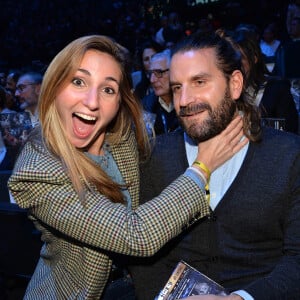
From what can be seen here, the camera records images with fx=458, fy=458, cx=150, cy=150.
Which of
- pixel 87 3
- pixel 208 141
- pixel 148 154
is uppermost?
pixel 87 3

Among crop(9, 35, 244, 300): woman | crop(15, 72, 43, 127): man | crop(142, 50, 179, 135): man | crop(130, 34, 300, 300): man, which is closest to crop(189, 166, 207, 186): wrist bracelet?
crop(9, 35, 244, 300): woman

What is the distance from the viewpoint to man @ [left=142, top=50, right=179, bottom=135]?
390 cm

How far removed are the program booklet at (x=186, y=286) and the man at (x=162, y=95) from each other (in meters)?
2.31

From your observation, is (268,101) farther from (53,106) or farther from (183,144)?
(53,106)

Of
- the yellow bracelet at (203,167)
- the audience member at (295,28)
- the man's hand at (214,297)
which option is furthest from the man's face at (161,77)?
the audience member at (295,28)

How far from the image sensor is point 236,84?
1865 millimetres

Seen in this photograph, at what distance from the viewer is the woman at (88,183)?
153 centimetres

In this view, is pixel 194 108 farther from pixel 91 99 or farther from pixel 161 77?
pixel 161 77

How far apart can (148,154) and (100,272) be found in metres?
0.58

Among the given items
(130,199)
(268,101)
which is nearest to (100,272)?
(130,199)

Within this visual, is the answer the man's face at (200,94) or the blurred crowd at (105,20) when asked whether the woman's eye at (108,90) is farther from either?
the blurred crowd at (105,20)

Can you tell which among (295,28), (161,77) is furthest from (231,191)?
(295,28)

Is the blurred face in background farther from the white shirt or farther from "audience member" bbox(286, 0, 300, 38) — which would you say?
the white shirt

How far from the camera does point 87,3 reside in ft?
42.3
